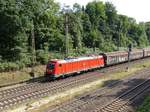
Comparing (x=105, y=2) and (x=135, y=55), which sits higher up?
(x=105, y=2)

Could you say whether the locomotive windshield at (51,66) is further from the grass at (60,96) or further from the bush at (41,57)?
A: the bush at (41,57)

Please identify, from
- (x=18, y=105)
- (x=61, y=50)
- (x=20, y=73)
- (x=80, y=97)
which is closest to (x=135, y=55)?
(x=61, y=50)

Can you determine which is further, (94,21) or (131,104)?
(94,21)

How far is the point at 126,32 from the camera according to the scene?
120m

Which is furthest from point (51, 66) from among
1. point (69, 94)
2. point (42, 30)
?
point (42, 30)

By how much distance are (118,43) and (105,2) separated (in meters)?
18.5

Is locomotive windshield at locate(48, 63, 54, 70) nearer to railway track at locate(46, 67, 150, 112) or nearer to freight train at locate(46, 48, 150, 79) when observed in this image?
freight train at locate(46, 48, 150, 79)

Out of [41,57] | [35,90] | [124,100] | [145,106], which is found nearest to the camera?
[145,106]

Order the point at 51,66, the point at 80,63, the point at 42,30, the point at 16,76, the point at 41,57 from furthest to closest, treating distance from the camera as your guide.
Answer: the point at 42,30, the point at 41,57, the point at 80,63, the point at 16,76, the point at 51,66

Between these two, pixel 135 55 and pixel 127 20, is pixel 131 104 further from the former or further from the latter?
pixel 127 20

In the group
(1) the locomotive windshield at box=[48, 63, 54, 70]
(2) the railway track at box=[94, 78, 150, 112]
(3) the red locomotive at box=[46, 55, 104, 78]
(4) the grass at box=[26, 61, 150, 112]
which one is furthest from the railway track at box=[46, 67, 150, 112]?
(1) the locomotive windshield at box=[48, 63, 54, 70]

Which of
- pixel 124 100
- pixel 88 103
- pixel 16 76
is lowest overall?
pixel 124 100

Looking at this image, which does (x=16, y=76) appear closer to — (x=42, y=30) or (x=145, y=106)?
(x=42, y=30)

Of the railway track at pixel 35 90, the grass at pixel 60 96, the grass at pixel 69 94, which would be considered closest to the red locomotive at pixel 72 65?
the railway track at pixel 35 90
